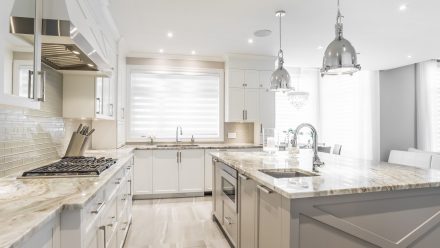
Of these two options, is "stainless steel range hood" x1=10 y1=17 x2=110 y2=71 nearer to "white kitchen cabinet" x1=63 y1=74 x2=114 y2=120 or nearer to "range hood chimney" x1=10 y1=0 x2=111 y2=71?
"range hood chimney" x1=10 y1=0 x2=111 y2=71

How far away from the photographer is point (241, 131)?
17.8 feet

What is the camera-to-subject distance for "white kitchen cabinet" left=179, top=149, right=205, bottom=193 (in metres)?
4.59

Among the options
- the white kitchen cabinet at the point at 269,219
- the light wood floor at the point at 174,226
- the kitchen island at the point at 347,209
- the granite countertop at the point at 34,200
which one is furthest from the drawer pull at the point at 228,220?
the granite countertop at the point at 34,200

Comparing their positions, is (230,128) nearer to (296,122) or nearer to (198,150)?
(198,150)

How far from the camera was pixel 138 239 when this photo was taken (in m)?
2.92

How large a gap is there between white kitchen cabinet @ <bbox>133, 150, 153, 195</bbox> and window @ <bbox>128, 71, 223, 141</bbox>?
62cm

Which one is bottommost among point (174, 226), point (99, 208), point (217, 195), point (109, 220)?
point (174, 226)

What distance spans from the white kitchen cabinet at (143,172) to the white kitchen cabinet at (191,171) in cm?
53

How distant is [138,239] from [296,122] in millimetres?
5069

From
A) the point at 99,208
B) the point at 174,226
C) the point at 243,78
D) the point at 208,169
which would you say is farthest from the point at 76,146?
the point at 243,78

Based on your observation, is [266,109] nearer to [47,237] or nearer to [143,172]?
[143,172]

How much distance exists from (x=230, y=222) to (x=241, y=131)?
Answer: 298cm

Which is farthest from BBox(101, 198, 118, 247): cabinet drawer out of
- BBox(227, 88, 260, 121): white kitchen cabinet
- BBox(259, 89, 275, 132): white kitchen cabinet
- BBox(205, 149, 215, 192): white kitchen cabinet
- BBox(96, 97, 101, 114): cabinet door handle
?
BBox(259, 89, 275, 132): white kitchen cabinet

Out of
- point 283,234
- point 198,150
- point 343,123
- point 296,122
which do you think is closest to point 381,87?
point 343,123
